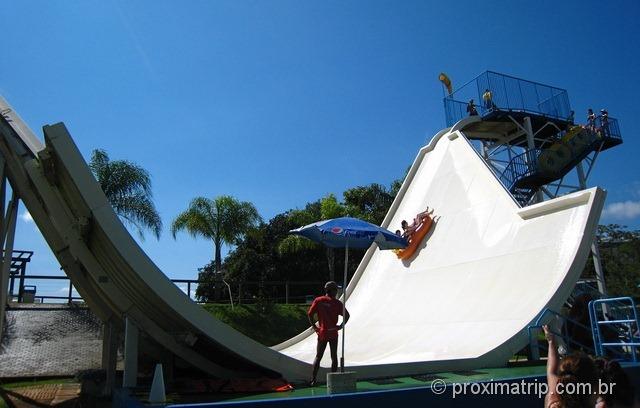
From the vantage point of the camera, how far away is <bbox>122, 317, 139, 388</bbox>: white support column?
6.47 m

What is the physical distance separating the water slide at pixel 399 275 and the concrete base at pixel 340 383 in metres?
1.23

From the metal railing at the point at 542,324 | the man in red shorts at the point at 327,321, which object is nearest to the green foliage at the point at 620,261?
the metal railing at the point at 542,324

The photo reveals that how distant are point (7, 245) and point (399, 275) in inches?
356

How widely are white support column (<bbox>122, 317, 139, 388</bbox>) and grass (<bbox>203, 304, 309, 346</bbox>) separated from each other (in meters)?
12.0

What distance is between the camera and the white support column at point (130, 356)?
647 cm

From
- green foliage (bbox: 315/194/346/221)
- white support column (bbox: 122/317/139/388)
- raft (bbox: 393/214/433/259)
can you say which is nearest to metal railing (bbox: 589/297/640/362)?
raft (bbox: 393/214/433/259)

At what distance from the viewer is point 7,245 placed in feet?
26.8

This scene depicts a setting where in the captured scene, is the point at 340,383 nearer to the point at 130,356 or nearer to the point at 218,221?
the point at 130,356

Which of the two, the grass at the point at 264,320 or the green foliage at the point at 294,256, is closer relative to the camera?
the grass at the point at 264,320

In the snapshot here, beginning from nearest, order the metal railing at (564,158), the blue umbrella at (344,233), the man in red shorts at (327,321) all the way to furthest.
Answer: the man in red shorts at (327,321) < the blue umbrella at (344,233) < the metal railing at (564,158)

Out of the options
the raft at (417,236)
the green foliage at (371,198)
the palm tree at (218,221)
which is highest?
the green foliage at (371,198)

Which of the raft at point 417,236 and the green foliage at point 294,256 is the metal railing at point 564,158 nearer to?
the raft at point 417,236

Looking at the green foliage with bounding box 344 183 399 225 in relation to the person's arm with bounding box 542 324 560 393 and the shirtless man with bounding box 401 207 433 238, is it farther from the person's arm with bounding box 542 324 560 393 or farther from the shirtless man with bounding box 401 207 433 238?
the person's arm with bounding box 542 324 560 393

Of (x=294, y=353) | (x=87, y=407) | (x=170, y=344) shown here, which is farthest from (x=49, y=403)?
(x=294, y=353)
